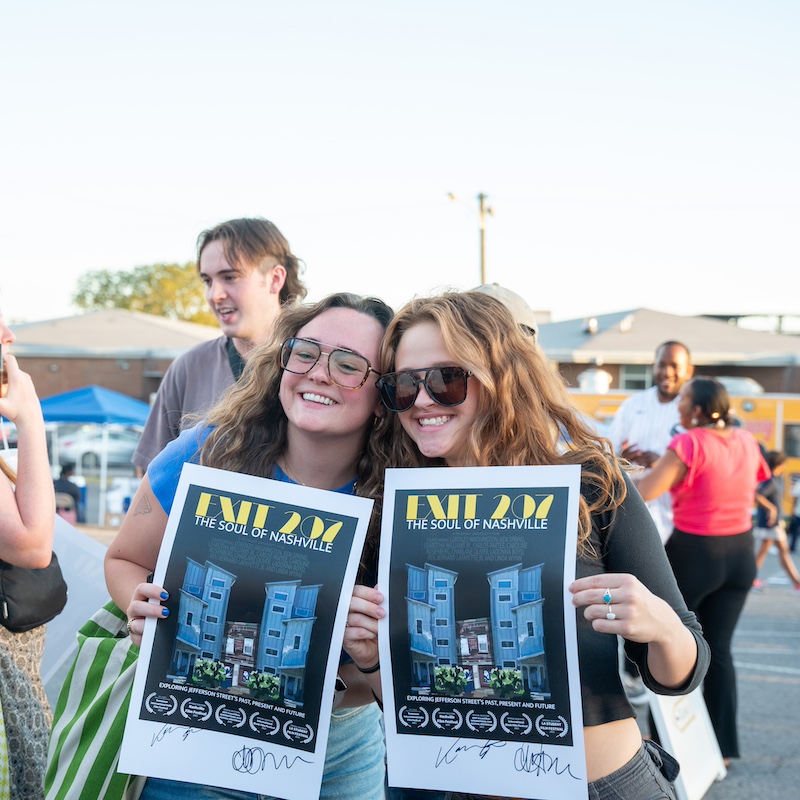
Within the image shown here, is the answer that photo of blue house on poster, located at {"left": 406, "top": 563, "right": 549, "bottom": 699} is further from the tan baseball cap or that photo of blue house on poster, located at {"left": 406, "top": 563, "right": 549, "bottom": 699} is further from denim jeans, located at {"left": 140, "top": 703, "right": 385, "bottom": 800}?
the tan baseball cap

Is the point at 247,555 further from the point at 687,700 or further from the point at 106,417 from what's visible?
the point at 106,417

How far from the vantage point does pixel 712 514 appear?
4684 mm

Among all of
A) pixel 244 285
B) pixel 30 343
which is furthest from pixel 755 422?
pixel 30 343

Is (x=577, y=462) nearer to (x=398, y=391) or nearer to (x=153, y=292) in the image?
(x=398, y=391)

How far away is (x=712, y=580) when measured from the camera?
14.9ft

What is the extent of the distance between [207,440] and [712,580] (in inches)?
135

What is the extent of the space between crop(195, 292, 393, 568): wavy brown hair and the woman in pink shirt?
2876mm

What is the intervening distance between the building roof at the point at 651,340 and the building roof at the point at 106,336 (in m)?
Result: 13.1

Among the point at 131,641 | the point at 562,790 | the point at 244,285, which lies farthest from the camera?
the point at 244,285

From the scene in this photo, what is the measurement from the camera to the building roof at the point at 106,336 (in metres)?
29.7

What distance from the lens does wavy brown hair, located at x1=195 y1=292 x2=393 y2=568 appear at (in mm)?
1982
